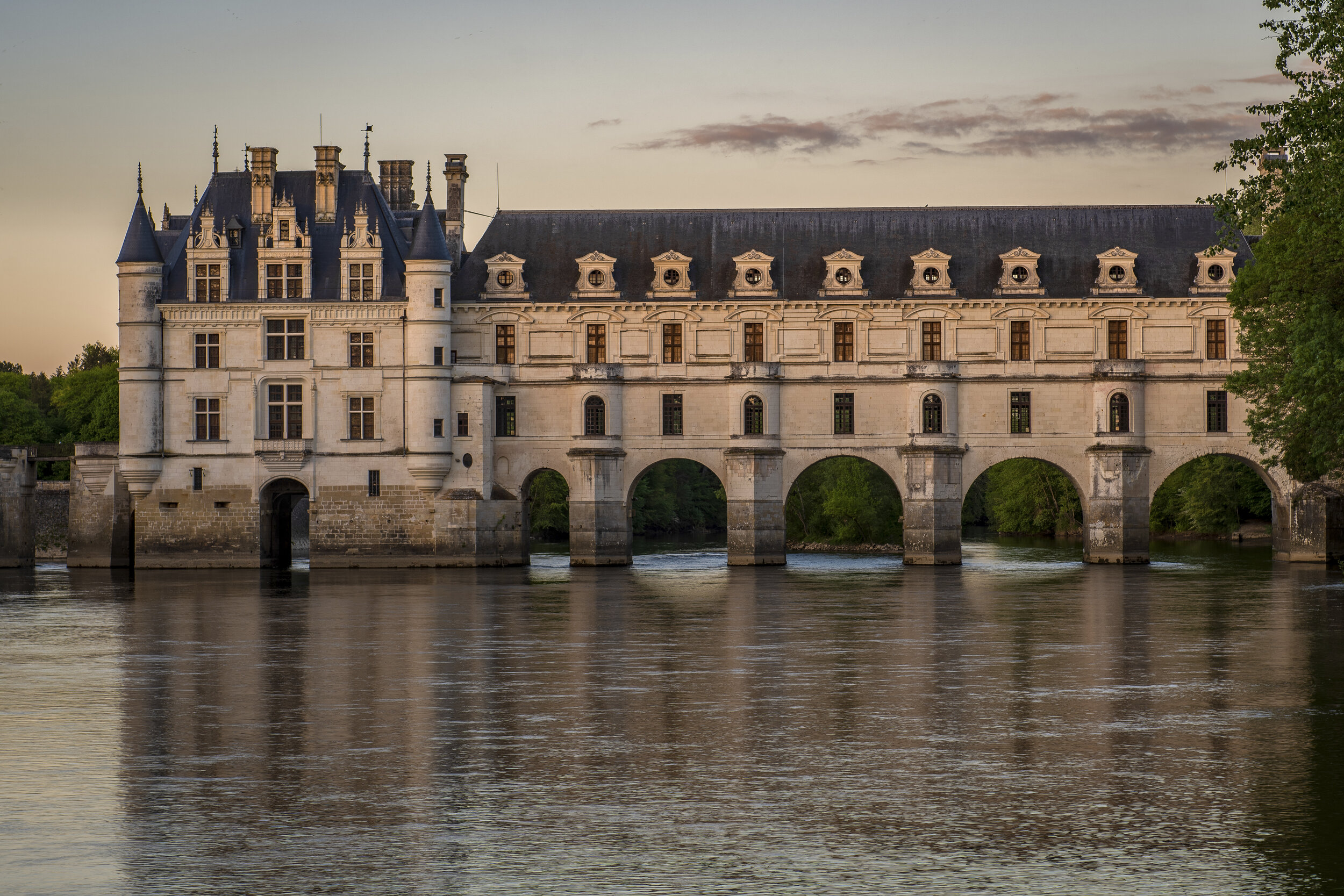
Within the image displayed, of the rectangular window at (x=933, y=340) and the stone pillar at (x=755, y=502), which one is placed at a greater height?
the rectangular window at (x=933, y=340)

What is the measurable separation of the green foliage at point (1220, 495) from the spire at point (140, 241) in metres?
57.7

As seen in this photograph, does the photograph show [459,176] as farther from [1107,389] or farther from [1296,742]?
[1296,742]

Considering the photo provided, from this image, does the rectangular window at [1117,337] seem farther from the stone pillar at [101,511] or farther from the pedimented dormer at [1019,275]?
the stone pillar at [101,511]

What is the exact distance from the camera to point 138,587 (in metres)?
54.0

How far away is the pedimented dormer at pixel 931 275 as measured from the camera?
64438mm

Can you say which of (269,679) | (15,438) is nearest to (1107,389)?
(269,679)

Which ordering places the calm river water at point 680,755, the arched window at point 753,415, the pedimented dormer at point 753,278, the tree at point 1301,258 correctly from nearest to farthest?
the calm river water at point 680,755 < the tree at point 1301,258 < the arched window at point 753,415 < the pedimented dormer at point 753,278

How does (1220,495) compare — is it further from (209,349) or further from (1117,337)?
(209,349)

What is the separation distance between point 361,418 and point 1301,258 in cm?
3863

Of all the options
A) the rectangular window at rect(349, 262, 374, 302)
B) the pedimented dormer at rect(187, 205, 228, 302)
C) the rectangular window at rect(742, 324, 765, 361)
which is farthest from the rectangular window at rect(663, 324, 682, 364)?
the pedimented dormer at rect(187, 205, 228, 302)

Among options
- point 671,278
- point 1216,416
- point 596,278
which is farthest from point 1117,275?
point 596,278

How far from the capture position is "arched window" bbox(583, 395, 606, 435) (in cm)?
6506

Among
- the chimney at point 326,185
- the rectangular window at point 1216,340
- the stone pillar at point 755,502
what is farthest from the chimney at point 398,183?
the rectangular window at point 1216,340

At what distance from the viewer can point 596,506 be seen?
2525 inches
